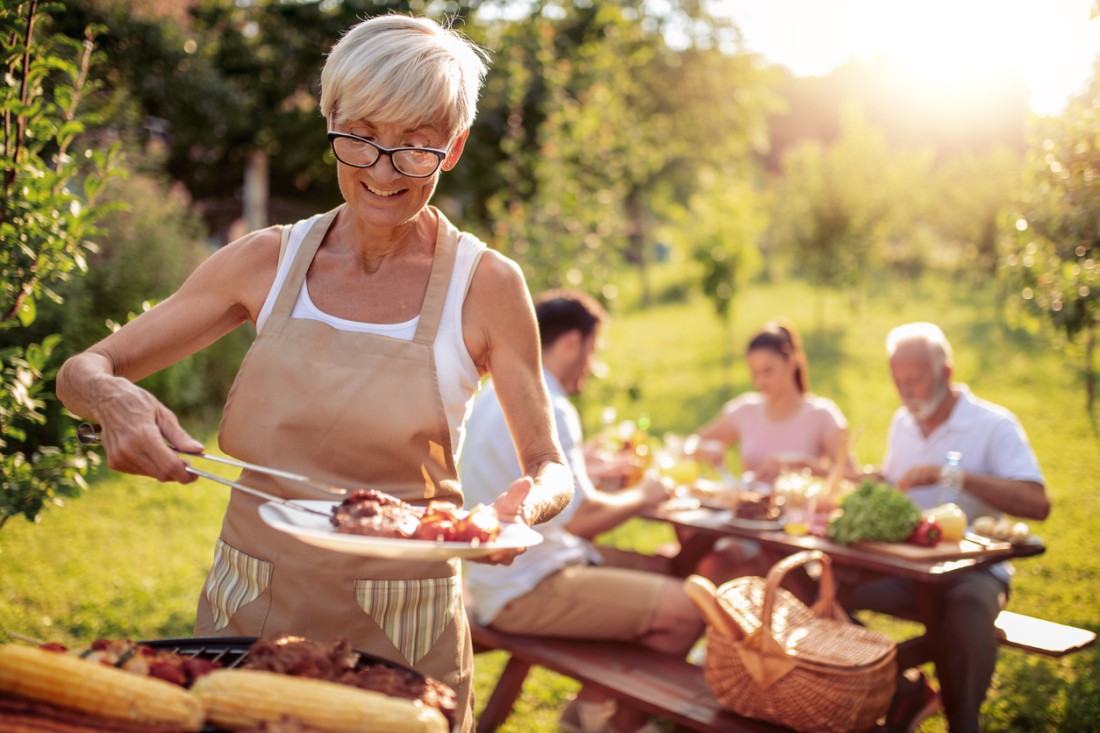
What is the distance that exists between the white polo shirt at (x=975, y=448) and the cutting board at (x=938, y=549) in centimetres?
49

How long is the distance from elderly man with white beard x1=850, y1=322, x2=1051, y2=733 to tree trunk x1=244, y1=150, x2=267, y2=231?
40.2 ft

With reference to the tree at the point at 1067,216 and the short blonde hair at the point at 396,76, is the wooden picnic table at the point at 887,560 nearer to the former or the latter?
the tree at the point at 1067,216

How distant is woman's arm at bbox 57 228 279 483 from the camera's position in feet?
6.00

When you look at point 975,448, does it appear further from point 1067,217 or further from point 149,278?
point 149,278

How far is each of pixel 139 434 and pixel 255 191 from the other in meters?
14.4

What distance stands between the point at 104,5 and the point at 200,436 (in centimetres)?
723

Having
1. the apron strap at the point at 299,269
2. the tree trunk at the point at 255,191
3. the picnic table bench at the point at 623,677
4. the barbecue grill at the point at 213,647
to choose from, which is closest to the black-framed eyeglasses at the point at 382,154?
the apron strap at the point at 299,269

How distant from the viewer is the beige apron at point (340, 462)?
204 centimetres

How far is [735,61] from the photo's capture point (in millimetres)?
21594

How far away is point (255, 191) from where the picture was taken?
15.4 m

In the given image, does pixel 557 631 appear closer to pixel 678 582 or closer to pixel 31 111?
pixel 678 582

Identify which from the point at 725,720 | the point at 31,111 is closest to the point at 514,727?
the point at 725,720

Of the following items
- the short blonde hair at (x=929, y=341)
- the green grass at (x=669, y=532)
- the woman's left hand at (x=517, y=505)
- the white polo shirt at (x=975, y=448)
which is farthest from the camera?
the green grass at (x=669, y=532)

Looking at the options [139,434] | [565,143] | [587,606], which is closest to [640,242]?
[565,143]
